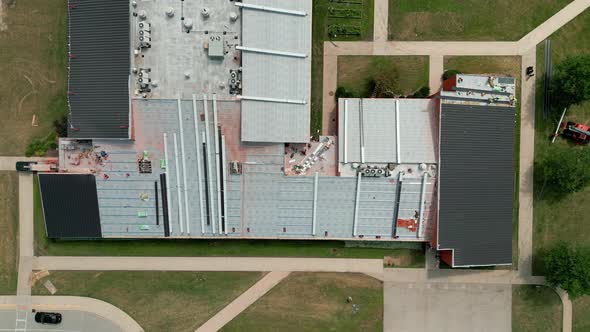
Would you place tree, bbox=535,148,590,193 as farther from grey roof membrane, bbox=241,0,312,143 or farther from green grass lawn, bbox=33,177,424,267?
grey roof membrane, bbox=241,0,312,143

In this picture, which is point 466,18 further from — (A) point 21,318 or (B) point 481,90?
(A) point 21,318

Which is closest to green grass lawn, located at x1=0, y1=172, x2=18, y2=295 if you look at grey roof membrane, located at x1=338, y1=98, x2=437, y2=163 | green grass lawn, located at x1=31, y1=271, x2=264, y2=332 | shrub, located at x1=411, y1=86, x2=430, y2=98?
green grass lawn, located at x1=31, y1=271, x2=264, y2=332

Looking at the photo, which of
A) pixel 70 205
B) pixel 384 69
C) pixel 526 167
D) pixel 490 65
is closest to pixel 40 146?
pixel 70 205

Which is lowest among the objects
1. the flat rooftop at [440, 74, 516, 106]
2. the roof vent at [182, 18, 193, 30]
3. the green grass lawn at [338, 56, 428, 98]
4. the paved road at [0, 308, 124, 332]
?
the paved road at [0, 308, 124, 332]

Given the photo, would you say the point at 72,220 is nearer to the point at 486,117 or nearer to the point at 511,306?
the point at 486,117

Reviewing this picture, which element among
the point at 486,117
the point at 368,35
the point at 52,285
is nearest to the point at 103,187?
the point at 52,285

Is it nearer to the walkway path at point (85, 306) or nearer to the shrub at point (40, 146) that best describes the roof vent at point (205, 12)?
the shrub at point (40, 146)
